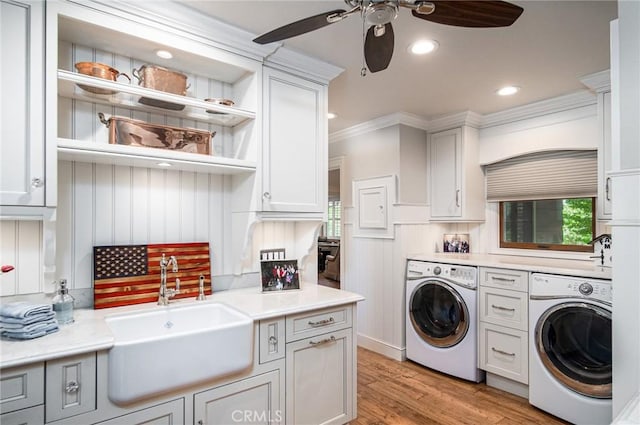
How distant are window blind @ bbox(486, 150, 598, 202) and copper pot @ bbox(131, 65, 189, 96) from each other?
9.92 ft

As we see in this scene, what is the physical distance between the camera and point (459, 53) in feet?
7.23

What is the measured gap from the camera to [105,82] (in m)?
1.60

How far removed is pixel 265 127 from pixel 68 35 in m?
1.04

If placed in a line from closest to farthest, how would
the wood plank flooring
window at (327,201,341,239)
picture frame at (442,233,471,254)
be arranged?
the wood plank flooring → picture frame at (442,233,471,254) → window at (327,201,341,239)

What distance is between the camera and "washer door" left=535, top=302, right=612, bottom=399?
2.18 meters

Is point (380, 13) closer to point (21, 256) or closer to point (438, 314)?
point (21, 256)

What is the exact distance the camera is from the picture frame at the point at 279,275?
2.29 metres

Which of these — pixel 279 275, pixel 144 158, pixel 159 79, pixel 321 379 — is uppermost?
pixel 159 79

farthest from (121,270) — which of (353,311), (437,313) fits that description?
(437,313)

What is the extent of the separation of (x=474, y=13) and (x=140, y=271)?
199 centimetres

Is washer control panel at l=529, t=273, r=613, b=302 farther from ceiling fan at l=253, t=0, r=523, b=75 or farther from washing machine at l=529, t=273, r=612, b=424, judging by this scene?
ceiling fan at l=253, t=0, r=523, b=75

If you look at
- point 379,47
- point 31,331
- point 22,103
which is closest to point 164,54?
point 22,103

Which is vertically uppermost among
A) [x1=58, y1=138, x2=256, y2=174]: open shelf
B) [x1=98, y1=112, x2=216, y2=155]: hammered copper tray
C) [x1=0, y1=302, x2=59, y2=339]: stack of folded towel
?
[x1=98, y1=112, x2=216, y2=155]: hammered copper tray

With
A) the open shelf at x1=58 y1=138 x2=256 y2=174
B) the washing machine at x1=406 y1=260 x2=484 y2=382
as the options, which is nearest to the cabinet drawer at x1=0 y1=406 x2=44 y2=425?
the open shelf at x1=58 y1=138 x2=256 y2=174
